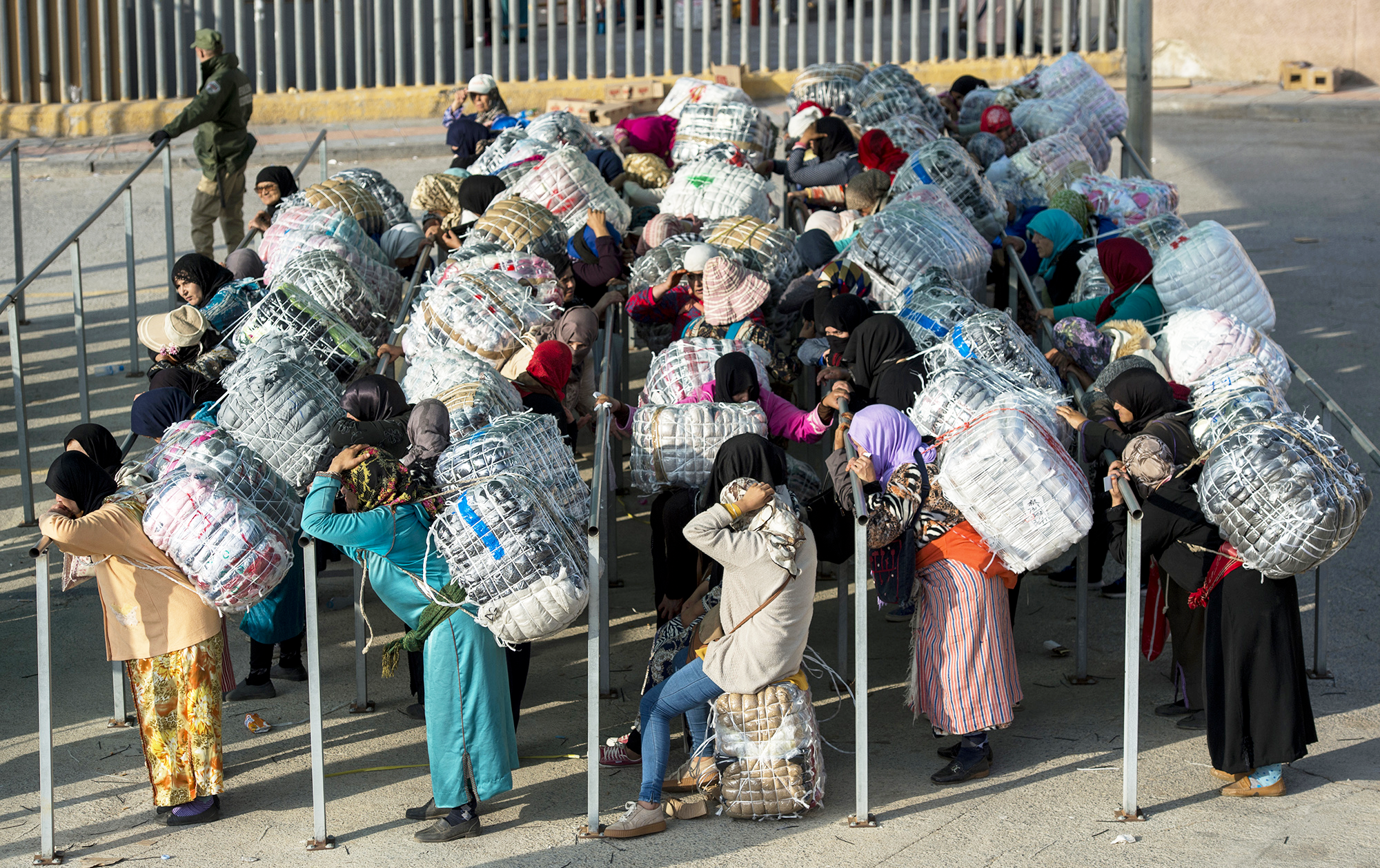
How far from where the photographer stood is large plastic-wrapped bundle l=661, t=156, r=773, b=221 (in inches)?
346

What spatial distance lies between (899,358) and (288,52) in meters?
12.9

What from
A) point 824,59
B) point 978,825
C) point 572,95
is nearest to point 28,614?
point 978,825

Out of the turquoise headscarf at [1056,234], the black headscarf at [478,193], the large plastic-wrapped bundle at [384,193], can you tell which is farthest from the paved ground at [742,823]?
the large plastic-wrapped bundle at [384,193]

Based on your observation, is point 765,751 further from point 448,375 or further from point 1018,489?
point 448,375

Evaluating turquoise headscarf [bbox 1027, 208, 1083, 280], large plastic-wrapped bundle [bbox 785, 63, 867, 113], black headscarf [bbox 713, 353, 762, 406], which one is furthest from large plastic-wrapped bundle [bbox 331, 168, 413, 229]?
turquoise headscarf [bbox 1027, 208, 1083, 280]

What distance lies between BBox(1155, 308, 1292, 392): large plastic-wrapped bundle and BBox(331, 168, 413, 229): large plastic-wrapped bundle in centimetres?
481

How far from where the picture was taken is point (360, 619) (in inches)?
237

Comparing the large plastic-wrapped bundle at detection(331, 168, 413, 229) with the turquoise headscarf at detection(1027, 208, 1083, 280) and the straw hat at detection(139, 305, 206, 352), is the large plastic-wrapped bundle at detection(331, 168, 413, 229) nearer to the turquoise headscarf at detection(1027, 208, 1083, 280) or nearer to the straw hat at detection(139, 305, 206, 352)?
the straw hat at detection(139, 305, 206, 352)

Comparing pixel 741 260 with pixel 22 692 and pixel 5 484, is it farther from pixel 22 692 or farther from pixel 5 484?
pixel 5 484

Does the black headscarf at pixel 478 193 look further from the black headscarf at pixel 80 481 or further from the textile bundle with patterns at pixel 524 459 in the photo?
the black headscarf at pixel 80 481

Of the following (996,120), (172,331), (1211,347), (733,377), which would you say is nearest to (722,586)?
(733,377)

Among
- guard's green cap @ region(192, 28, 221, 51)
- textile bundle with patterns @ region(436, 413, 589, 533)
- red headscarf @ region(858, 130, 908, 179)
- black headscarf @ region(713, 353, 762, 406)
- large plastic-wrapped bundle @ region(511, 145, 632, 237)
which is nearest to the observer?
textile bundle with patterns @ region(436, 413, 589, 533)

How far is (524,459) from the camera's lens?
5.49m

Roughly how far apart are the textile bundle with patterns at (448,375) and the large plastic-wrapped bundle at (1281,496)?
9.59 feet
